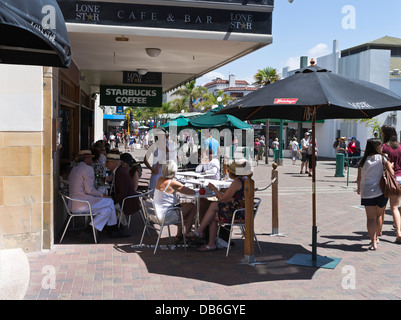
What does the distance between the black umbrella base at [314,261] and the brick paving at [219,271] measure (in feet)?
0.27

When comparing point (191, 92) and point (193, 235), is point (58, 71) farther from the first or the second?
point (191, 92)

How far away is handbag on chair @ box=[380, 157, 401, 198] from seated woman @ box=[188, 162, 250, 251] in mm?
2102

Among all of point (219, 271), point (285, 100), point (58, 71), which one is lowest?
point (219, 271)

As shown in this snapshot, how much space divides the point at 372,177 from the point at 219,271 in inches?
110

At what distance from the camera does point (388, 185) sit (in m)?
6.51

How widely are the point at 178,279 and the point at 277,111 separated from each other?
345 centimetres

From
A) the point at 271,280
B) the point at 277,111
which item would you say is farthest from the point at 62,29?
the point at 277,111

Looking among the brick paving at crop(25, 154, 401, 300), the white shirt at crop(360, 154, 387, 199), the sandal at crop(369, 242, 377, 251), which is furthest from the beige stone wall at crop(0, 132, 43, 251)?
the sandal at crop(369, 242, 377, 251)

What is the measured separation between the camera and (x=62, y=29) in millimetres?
3742

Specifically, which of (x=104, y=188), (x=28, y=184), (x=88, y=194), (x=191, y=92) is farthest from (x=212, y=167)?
(x=191, y=92)

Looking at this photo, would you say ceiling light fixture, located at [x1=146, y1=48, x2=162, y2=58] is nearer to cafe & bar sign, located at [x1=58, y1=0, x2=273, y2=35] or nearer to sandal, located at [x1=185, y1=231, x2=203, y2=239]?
cafe & bar sign, located at [x1=58, y1=0, x2=273, y2=35]

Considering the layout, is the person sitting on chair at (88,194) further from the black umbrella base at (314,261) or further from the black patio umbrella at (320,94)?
the black umbrella base at (314,261)

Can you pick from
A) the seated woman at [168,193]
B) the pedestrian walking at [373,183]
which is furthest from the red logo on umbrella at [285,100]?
the pedestrian walking at [373,183]
